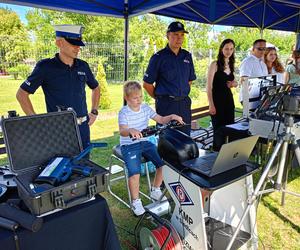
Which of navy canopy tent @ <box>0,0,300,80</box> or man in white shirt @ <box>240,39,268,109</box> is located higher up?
navy canopy tent @ <box>0,0,300,80</box>

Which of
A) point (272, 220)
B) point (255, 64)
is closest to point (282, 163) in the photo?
point (272, 220)

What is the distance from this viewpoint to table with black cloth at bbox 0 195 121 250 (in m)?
1.01

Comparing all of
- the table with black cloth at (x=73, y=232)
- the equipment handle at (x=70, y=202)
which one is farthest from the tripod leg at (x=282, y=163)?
the equipment handle at (x=70, y=202)

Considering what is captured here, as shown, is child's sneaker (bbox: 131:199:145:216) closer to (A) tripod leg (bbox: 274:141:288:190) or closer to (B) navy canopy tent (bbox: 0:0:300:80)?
(A) tripod leg (bbox: 274:141:288:190)

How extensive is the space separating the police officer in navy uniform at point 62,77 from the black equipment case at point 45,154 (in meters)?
0.53

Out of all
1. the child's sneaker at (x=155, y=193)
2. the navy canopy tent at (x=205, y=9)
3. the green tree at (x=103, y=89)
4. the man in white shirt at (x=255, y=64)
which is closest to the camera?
the child's sneaker at (x=155, y=193)

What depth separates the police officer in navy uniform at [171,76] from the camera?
264 centimetres

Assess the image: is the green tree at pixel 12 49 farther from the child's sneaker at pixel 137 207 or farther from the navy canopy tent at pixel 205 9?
the child's sneaker at pixel 137 207

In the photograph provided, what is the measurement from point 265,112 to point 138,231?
1.41m

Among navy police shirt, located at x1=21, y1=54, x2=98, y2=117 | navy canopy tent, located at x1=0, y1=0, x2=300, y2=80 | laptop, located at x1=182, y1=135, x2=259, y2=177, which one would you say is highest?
navy canopy tent, located at x1=0, y1=0, x2=300, y2=80

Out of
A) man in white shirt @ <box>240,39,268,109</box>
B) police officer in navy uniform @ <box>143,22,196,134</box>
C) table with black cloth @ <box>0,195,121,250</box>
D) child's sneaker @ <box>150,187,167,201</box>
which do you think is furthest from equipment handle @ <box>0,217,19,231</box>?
man in white shirt @ <box>240,39,268,109</box>

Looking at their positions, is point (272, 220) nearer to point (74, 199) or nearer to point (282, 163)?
point (282, 163)

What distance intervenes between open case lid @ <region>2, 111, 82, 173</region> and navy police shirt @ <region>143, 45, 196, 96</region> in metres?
1.43

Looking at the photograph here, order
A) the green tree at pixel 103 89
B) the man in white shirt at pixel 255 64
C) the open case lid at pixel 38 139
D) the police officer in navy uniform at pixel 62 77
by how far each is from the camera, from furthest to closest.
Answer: the green tree at pixel 103 89, the man in white shirt at pixel 255 64, the police officer in navy uniform at pixel 62 77, the open case lid at pixel 38 139
